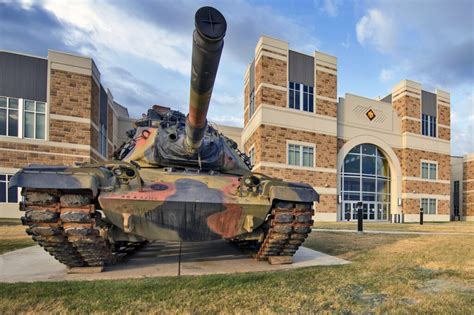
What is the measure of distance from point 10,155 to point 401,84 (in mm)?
32373

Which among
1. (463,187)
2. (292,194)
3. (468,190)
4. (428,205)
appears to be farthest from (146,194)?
(463,187)

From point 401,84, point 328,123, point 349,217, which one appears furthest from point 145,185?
point 401,84

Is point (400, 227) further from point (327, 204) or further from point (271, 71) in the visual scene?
point (271, 71)

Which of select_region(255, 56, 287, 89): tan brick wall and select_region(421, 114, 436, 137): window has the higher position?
select_region(255, 56, 287, 89): tan brick wall

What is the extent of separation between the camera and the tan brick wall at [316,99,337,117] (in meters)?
27.3

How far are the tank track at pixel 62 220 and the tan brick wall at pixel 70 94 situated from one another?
67.9 ft

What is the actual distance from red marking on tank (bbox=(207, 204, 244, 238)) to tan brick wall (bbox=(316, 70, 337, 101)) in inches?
923

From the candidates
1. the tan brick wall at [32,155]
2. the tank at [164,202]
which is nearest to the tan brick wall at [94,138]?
the tan brick wall at [32,155]

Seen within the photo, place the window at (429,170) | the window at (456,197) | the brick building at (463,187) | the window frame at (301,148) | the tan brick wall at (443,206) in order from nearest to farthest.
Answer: the window frame at (301,148), the window at (429,170), the tan brick wall at (443,206), the brick building at (463,187), the window at (456,197)

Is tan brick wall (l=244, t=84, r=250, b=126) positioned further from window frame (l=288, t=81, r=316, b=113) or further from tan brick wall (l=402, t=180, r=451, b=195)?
tan brick wall (l=402, t=180, r=451, b=195)

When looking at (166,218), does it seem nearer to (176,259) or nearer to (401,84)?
(176,259)

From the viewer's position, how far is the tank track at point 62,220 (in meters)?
4.65

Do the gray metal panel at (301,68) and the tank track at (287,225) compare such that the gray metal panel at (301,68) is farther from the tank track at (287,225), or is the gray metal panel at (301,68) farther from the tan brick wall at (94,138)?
the tank track at (287,225)

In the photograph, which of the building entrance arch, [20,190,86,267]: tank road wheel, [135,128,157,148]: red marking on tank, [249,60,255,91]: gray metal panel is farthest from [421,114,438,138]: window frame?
[20,190,86,267]: tank road wheel
